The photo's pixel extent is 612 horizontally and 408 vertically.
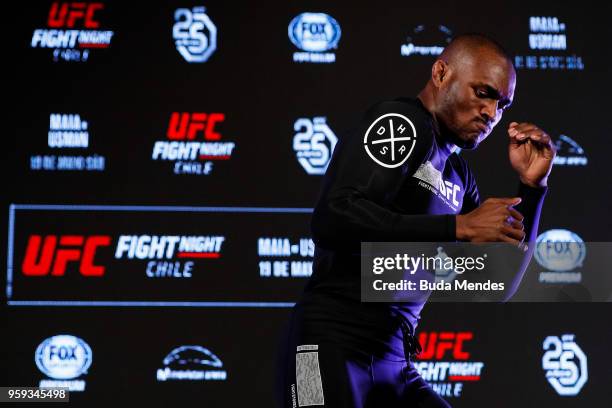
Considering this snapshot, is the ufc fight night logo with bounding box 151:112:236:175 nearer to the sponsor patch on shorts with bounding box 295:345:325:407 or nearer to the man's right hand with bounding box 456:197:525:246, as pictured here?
the sponsor patch on shorts with bounding box 295:345:325:407

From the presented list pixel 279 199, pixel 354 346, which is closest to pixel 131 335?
pixel 279 199

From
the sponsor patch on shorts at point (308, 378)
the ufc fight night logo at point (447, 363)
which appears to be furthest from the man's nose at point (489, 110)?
the ufc fight night logo at point (447, 363)

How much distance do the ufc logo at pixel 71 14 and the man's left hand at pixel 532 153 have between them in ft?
9.26

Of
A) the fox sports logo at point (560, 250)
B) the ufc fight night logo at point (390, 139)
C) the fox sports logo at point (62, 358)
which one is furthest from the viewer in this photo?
the fox sports logo at point (560, 250)

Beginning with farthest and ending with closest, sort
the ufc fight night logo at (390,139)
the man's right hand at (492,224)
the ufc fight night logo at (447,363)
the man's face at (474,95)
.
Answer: the ufc fight night logo at (447,363) < the man's face at (474,95) < the ufc fight night logo at (390,139) < the man's right hand at (492,224)

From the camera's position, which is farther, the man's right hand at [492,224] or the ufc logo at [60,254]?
the ufc logo at [60,254]

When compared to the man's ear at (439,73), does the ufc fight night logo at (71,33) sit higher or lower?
higher

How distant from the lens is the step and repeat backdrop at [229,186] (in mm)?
4660

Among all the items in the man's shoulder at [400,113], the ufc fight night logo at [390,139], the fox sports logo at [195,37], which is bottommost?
the ufc fight night logo at [390,139]

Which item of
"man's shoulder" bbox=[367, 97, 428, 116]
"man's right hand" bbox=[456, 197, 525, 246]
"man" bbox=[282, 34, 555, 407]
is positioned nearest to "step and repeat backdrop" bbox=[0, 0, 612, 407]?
"man" bbox=[282, 34, 555, 407]

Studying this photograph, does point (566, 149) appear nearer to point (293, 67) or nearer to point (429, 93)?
point (293, 67)

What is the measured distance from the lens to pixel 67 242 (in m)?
4.69

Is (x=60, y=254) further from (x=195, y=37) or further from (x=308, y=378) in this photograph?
(x=308, y=378)

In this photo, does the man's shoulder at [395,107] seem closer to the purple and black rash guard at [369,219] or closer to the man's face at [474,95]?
the purple and black rash guard at [369,219]
